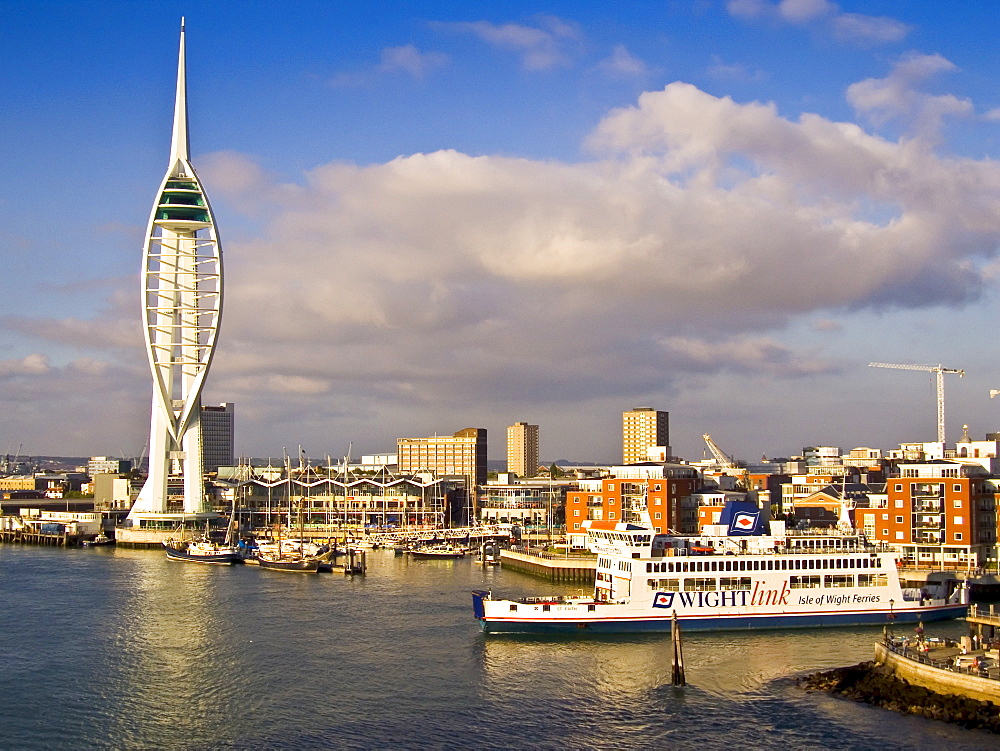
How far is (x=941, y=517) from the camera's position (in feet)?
171

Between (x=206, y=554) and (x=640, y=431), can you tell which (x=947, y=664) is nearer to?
(x=206, y=554)

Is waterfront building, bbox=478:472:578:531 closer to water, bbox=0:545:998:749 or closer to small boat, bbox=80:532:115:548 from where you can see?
small boat, bbox=80:532:115:548

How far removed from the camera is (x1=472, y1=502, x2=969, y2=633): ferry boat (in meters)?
37.7

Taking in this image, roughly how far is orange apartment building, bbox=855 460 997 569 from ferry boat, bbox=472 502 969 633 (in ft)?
35.3

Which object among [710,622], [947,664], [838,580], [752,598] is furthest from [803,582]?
[947,664]

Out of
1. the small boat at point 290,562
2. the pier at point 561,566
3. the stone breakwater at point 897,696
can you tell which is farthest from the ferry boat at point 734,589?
the small boat at point 290,562

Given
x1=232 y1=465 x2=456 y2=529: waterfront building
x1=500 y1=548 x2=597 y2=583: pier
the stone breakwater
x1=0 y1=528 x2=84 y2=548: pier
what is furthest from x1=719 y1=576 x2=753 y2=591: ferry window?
x1=0 y1=528 x2=84 y2=548: pier

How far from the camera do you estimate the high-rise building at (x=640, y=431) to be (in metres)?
176

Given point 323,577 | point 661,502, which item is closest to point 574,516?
point 661,502

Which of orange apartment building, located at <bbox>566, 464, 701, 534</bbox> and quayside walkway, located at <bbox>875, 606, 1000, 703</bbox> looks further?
orange apartment building, located at <bbox>566, 464, 701, 534</bbox>

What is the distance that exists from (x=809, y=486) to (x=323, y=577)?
49.5 metres

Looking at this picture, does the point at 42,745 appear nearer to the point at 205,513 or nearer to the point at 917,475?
the point at 917,475

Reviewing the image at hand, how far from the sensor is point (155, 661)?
1337 inches

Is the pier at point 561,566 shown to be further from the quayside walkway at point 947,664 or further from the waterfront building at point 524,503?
the waterfront building at point 524,503
